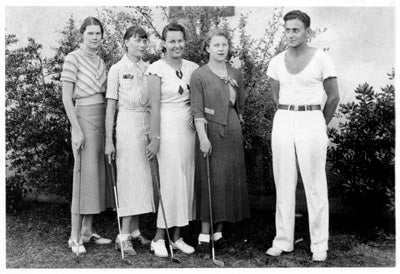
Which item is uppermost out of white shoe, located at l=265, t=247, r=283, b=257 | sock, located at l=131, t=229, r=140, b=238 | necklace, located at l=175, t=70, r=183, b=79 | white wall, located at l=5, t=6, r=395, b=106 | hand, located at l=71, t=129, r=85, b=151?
white wall, located at l=5, t=6, r=395, b=106

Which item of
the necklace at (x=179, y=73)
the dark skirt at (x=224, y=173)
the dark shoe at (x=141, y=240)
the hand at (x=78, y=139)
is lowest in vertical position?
the dark shoe at (x=141, y=240)

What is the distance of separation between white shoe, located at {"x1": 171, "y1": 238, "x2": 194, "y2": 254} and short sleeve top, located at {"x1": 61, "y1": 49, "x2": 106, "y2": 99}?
144cm

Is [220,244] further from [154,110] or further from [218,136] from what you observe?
[154,110]

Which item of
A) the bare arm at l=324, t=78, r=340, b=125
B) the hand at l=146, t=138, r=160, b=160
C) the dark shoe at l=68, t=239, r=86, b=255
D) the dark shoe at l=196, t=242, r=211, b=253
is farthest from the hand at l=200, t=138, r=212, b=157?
the dark shoe at l=68, t=239, r=86, b=255

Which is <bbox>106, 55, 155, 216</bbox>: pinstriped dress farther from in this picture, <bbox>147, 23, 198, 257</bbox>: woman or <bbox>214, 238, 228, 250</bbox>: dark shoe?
<bbox>214, 238, 228, 250</bbox>: dark shoe

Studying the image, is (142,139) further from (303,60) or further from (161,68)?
(303,60)

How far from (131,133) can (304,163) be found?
1438mm

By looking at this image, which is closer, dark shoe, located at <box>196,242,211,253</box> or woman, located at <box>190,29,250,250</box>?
woman, located at <box>190,29,250,250</box>

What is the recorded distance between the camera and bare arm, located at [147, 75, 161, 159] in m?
4.17

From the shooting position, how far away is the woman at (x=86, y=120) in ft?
14.2

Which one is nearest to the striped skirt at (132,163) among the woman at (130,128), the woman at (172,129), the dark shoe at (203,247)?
the woman at (130,128)

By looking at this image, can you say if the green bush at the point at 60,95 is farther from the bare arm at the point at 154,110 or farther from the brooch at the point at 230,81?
the bare arm at the point at 154,110

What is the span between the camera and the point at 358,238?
480 centimetres

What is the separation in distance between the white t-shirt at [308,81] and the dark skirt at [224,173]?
50 cm
